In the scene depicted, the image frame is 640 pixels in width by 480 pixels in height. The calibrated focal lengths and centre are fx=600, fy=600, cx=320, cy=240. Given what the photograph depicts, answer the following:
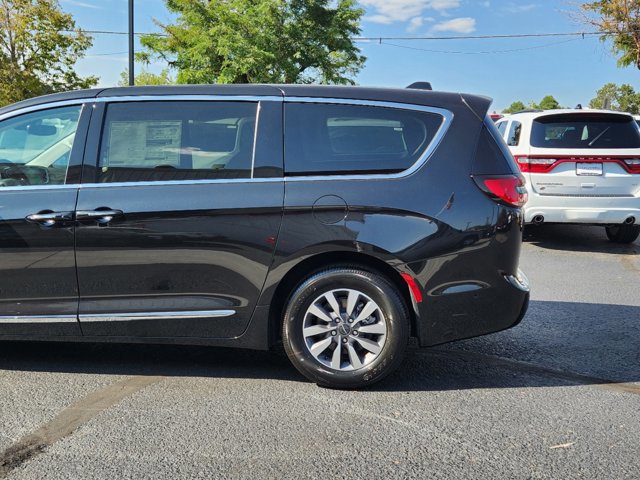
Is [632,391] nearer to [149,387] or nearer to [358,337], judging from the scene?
[358,337]

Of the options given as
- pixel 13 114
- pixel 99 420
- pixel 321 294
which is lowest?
pixel 99 420

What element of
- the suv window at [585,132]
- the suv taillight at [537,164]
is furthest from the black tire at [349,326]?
the suv window at [585,132]

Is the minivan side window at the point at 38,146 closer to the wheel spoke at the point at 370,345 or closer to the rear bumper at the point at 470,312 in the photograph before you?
the wheel spoke at the point at 370,345

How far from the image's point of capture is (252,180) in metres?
3.58

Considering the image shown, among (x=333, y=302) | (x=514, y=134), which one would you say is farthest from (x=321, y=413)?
(x=514, y=134)

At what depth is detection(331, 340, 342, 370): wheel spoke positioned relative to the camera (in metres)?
3.60

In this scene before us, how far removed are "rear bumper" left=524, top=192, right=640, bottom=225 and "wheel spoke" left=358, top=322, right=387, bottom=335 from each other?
17.1 feet

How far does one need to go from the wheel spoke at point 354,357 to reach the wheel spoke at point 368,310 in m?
0.18

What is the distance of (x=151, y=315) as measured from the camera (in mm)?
3627

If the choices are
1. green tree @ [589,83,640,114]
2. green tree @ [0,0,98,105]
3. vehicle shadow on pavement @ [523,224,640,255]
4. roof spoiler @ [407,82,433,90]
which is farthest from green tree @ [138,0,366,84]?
green tree @ [589,83,640,114]

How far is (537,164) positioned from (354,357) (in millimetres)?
5426

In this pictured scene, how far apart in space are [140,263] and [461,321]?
1.95 m

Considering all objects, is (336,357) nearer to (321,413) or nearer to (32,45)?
(321,413)

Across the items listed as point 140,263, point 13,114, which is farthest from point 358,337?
point 13,114
